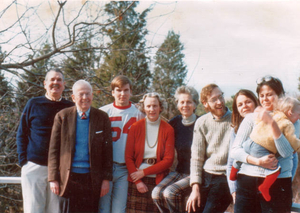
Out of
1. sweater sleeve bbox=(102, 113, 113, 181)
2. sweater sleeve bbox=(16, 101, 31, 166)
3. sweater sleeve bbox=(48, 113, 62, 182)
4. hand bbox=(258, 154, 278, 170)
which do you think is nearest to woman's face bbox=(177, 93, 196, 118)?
sweater sleeve bbox=(102, 113, 113, 181)

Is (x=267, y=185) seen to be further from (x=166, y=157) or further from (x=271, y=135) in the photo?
(x=166, y=157)

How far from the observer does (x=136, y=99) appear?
7133 millimetres

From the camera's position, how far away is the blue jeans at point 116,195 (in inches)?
106

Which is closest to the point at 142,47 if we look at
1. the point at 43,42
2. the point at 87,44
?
the point at 87,44

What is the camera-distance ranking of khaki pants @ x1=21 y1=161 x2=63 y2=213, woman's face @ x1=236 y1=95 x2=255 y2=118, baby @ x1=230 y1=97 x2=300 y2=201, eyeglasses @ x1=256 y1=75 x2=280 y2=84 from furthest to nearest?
khaki pants @ x1=21 y1=161 x2=63 y2=213, woman's face @ x1=236 y1=95 x2=255 y2=118, eyeglasses @ x1=256 y1=75 x2=280 y2=84, baby @ x1=230 y1=97 x2=300 y2=201

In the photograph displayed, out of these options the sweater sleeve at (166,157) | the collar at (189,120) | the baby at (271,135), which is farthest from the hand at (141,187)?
the baby at (271,135)

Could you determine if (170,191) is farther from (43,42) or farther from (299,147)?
(43,42)

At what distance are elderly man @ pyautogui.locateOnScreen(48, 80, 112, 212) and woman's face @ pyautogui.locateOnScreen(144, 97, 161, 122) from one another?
1.49 ft

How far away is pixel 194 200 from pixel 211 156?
1.34 ft

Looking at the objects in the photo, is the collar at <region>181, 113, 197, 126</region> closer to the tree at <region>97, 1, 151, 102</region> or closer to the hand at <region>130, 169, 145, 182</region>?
the hand at <region>130, 169, 145, 182</region>

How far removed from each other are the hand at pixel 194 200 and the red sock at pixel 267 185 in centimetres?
66

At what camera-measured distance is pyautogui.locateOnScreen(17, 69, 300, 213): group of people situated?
7.27 feet

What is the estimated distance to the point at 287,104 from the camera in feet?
6.46

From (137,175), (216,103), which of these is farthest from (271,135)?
(137,175)
